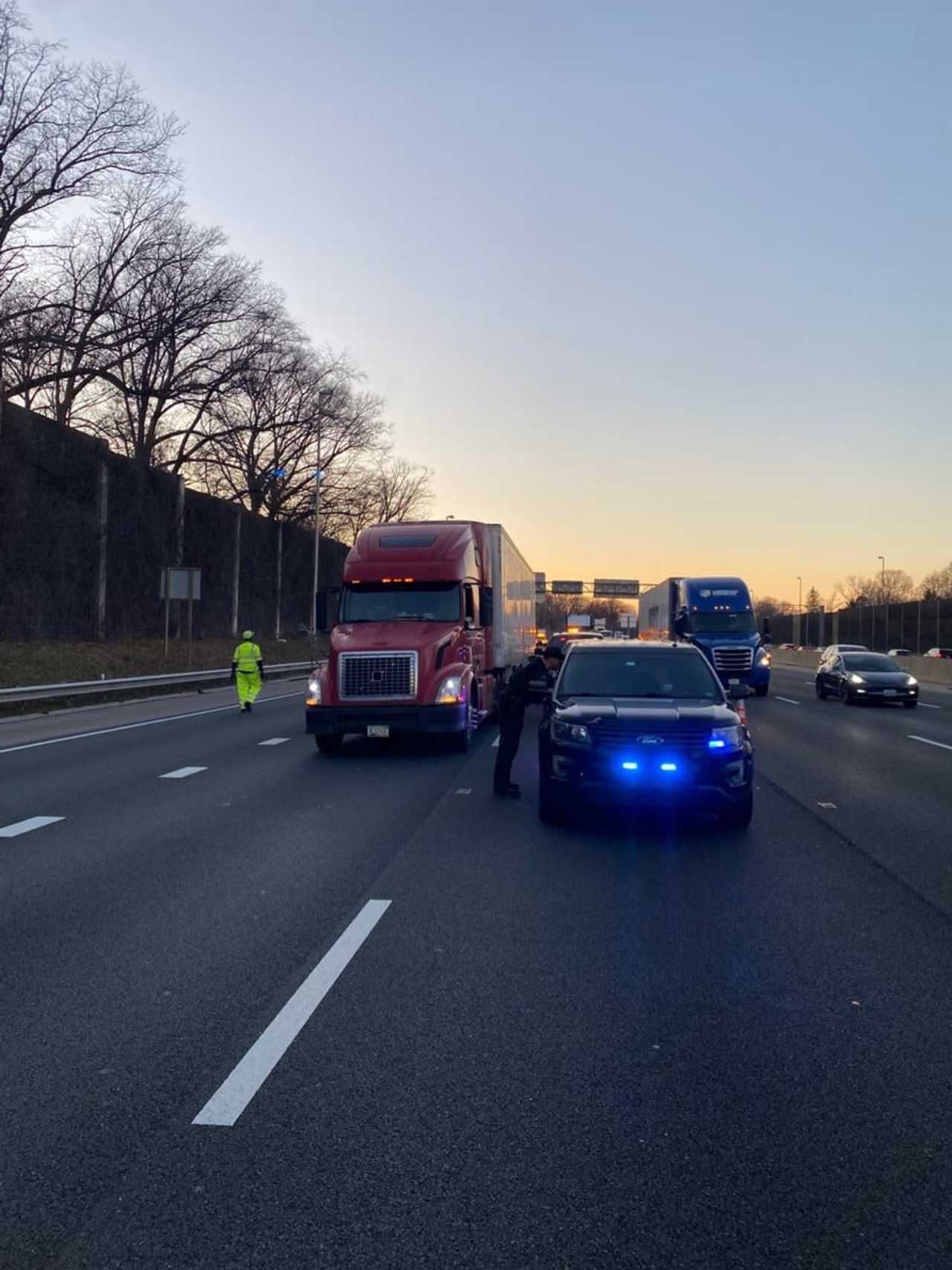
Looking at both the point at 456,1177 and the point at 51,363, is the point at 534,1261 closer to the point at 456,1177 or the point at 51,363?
the point at 456,1177

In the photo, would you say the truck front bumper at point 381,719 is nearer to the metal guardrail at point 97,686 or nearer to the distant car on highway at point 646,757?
the metal guardrail at point 97,686

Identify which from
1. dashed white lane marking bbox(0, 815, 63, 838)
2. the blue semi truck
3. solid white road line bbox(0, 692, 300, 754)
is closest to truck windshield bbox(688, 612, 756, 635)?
the blue semi truck

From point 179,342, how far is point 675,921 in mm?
40291

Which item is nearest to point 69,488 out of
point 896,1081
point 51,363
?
point 51,363

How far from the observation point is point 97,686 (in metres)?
26.3

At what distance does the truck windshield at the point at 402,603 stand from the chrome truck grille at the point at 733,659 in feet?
54.0

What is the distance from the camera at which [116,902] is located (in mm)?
7613

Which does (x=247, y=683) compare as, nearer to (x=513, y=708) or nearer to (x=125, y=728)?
(x=125, y=728)

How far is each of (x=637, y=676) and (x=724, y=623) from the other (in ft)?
73.8

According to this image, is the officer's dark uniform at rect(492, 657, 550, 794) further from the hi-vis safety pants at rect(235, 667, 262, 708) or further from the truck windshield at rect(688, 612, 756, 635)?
the truck windshield at rect(688, 612, 756, 635)

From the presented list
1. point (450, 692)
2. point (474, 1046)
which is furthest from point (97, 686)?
point (474, 1046)

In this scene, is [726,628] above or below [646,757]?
above

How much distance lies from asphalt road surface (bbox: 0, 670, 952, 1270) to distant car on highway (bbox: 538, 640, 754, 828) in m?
0.39

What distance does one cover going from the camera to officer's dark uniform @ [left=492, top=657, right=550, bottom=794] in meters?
12.3
